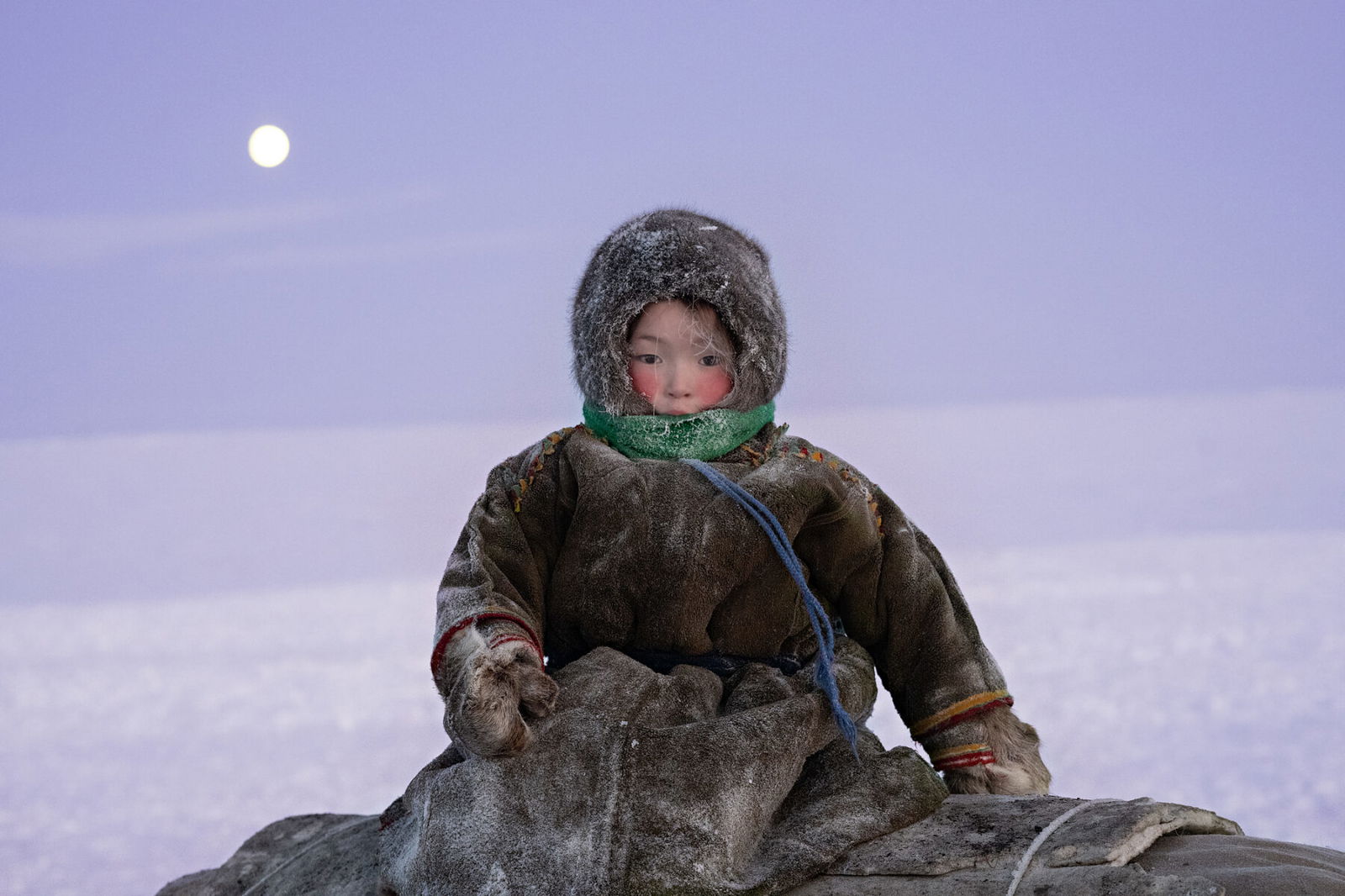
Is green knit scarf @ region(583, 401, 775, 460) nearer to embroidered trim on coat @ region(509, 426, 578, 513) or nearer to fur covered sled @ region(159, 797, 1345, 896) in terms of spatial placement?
embroidered trim on coat @ region(509, 426, 578, 513)

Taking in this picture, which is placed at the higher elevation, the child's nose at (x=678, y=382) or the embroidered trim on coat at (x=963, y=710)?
the child's nose at (x=678, y=382)

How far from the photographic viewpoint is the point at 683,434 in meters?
2.71

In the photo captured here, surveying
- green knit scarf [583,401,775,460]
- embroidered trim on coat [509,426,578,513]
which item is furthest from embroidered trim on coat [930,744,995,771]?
embroidered trim on coat [509,426,578,513]

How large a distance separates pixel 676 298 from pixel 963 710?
992mm

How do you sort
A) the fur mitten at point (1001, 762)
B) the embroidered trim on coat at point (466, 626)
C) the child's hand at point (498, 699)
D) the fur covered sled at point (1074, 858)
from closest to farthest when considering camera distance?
the fur covered sled at point (1074, 858) < the child's hand at point (498, 699) < the embroidered trim on coat at point (466, 626) < the fur mitten at point (1001, 762)

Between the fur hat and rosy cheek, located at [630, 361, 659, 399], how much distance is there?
0.02m

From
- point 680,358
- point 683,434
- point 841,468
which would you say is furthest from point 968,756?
point 680,358

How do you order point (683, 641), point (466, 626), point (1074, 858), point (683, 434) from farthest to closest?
point (683, 434) < point (683, 641) < point (466, 626) < point (1074, 858)

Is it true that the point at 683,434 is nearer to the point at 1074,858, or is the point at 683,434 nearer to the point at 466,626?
the point at 466,626

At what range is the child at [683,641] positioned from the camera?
7.57ft

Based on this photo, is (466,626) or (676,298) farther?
(676,298)

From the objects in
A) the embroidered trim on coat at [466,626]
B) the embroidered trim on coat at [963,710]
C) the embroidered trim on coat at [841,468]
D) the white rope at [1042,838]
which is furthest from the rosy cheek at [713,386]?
the white rope at [1042,838]

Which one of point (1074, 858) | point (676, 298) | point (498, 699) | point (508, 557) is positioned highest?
point (676, 298)

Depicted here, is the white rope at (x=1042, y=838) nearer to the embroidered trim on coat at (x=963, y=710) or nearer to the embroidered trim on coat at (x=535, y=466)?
the embroidered trim on coat at (x=963, y=710)
